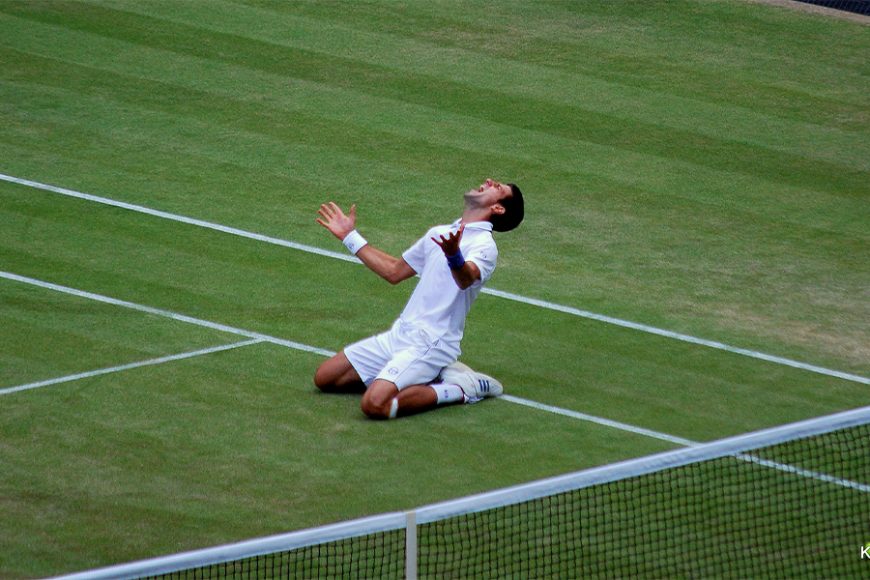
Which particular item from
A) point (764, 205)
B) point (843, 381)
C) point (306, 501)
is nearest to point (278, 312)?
point (306, 501)

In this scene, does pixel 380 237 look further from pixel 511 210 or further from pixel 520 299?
pixel 511 210

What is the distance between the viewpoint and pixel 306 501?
29.8 ft

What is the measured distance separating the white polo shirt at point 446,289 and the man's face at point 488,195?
0.57 ft

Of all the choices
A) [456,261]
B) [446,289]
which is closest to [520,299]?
[446,289]

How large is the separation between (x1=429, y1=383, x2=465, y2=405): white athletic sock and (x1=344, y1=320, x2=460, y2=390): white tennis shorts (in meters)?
0.10

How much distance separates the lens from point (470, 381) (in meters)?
10.7

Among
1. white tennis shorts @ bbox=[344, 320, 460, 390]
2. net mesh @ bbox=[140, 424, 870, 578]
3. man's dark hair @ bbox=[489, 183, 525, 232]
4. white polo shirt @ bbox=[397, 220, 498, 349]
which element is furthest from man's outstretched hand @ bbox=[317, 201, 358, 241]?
net mesh @ bbox=[140, 424, 870, 578]

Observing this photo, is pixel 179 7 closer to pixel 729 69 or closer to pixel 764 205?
pixel 729 69

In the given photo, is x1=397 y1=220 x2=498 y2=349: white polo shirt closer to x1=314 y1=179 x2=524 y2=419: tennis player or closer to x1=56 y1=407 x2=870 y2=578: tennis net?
x1=314 y1=179 x2=524 y2=419: tennis player

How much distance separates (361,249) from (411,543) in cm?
402

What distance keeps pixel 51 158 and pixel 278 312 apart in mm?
4980

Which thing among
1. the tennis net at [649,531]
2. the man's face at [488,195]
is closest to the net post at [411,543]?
the tennis net at [649,531]

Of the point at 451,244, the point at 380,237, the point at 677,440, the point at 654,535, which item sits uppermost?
the point at 451,244

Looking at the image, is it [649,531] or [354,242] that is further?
[354,242]
